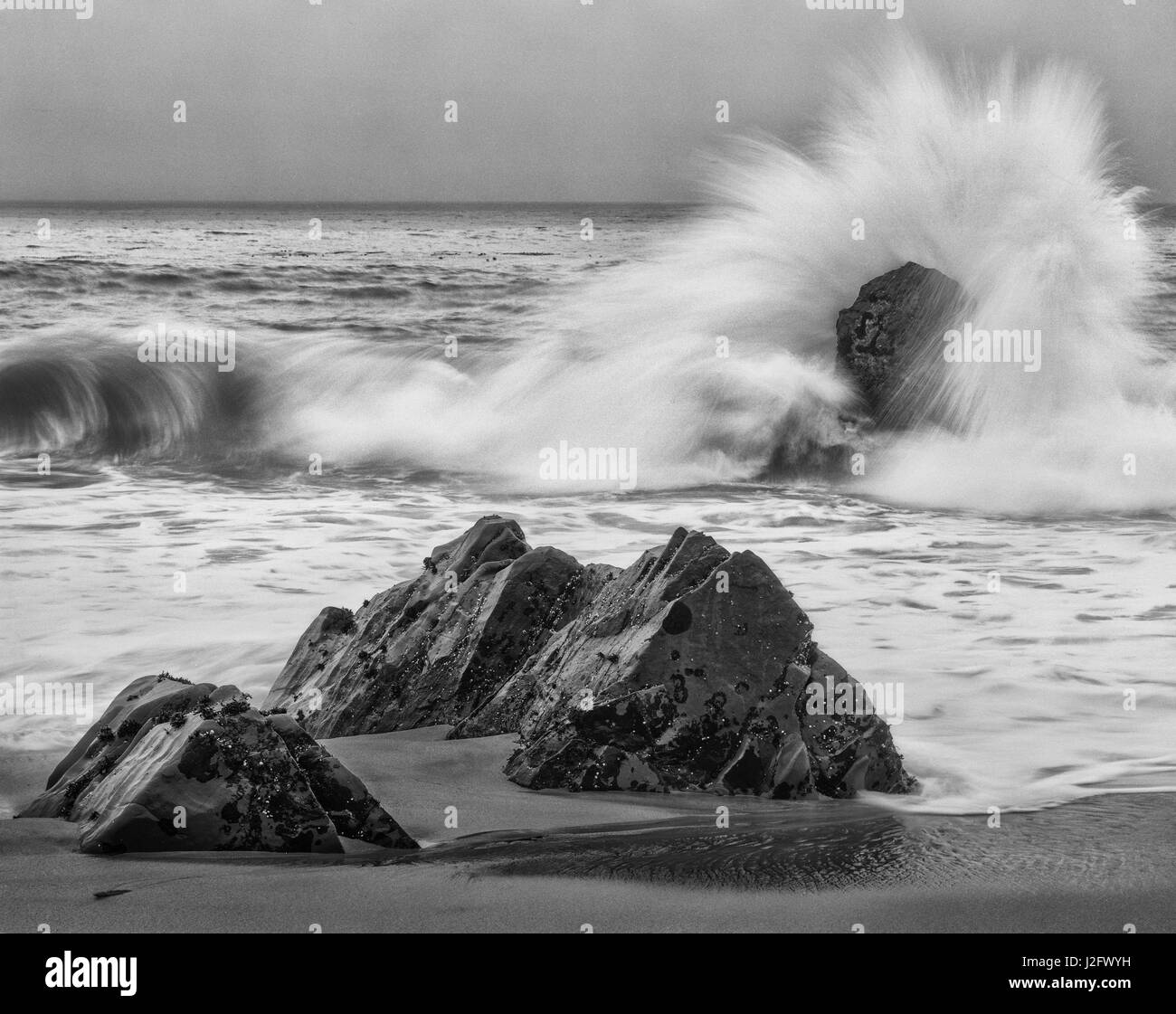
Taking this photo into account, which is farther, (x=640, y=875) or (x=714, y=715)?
(x=714, y=715)

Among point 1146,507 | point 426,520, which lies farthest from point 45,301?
point 1146,507

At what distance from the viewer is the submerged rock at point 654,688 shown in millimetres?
4902

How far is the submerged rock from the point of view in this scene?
4902mm

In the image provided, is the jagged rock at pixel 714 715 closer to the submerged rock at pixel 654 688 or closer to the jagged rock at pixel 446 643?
the submerged rock at pixel 654 688

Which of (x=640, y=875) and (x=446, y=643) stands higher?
(x=446, y=643)

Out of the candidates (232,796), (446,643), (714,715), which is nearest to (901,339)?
(446,643)

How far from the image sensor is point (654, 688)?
195 inches

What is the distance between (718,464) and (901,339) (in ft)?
10.0

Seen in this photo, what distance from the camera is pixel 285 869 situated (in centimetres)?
383

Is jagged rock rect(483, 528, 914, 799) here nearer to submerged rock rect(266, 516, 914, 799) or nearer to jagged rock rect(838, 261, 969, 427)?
submerged rock rect(266, 516, 914, 799)

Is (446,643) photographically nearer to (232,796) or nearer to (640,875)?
(232,796)

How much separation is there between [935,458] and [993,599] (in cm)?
659

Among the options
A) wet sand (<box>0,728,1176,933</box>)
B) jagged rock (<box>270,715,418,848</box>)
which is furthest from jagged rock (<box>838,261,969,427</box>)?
jagged rock (<box>270,715,418,848</box>)

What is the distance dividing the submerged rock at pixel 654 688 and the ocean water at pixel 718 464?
0.48 metres
